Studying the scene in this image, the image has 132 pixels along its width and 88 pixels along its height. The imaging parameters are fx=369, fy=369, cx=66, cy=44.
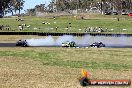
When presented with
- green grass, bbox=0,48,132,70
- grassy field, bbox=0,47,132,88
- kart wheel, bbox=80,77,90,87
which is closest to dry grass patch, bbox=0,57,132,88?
grassy field, bbox=0,47,132,88

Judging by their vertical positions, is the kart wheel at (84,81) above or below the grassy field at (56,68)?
above

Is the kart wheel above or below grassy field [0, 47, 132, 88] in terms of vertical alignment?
above

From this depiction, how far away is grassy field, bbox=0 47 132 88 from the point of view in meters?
31.5

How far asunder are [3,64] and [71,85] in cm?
1211

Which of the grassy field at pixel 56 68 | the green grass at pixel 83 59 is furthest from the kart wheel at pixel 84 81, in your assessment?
the green grass at pixel 83 59

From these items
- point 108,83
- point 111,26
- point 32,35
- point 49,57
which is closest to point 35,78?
point 108,83

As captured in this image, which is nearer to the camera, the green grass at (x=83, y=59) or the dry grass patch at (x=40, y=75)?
the dry grass patch at (x=40, y=75)

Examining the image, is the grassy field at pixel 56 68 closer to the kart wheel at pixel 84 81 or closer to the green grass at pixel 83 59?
the green grass at pixel 83 59

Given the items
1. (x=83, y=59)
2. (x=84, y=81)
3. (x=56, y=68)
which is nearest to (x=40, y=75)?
(x=56, y=68)

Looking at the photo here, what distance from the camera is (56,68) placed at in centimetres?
3862

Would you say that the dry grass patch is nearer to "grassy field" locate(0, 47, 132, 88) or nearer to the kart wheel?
"grassy field" locate(0, 47, 132, 88)

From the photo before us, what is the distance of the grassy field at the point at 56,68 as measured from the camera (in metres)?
31.5

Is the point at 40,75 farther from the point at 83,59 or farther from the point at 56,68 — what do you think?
the point at 83,59

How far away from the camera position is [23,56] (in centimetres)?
4775
